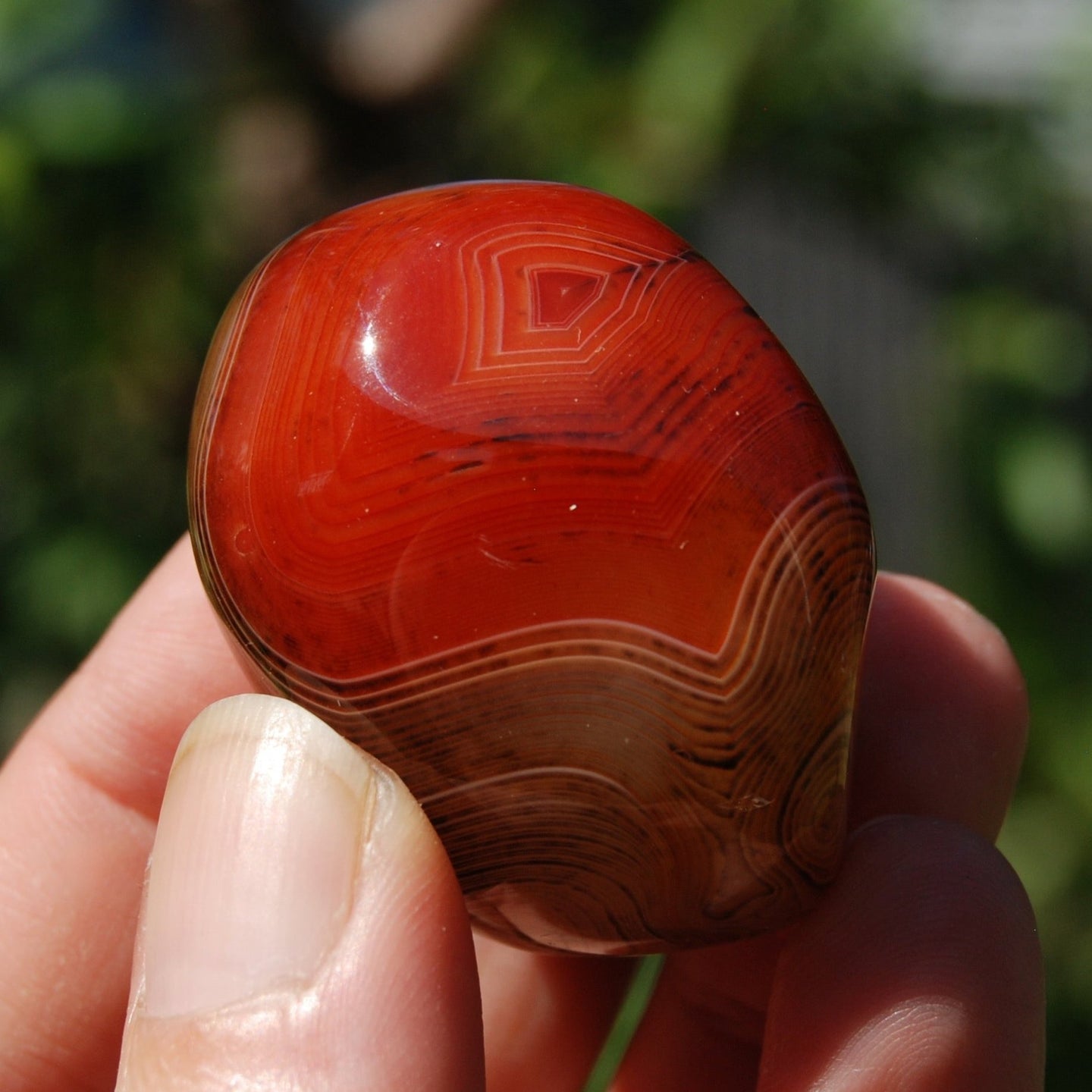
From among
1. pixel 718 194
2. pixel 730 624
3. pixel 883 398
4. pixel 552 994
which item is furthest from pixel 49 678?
pixel 883 398

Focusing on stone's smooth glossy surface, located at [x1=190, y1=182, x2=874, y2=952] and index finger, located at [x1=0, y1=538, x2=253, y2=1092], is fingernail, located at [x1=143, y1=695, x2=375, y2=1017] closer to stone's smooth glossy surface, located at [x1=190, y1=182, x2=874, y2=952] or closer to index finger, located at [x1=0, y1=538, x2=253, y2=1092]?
stone's smooth glossy surface, located at [x1=190, y1=182, x2=874, y2=952]

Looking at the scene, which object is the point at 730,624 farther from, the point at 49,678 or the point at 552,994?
the point at 49,678

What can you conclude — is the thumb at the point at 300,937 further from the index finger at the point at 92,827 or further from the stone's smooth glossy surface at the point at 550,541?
the index finger at the point at 92,827

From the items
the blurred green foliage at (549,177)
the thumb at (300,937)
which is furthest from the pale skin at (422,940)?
the blurred green foliage at (549,177)

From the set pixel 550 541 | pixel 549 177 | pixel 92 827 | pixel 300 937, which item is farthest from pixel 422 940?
pixel 549 177

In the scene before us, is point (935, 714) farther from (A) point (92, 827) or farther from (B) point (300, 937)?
(A) point (92, 827)
